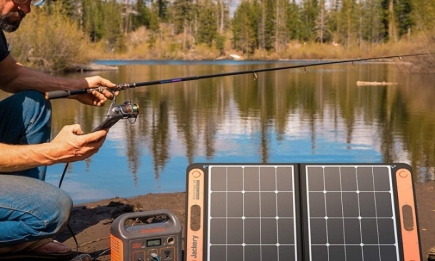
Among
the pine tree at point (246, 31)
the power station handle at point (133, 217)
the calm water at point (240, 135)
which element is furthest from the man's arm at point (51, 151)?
the pine tree at point (246, 31)

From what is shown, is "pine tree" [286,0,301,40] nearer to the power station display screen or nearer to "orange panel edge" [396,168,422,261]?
"orange panel edge" [396,168,422,261]

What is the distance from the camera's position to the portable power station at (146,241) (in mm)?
2910

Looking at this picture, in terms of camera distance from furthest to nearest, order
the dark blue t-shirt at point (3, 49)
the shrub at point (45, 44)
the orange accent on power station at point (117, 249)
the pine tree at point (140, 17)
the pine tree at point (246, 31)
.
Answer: the pine tree at point (140, 17) → the pine tree at point (246, 31) → the shrub at point (45, 44) → the dark blue t-shirt at point (3, 49) → the orange accent on power station at point (117, 249)

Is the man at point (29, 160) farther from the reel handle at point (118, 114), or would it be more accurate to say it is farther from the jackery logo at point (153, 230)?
the jackery logo at point (153, 230)

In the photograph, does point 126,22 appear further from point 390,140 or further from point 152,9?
point 390,140

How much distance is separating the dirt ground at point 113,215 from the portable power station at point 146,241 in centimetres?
75

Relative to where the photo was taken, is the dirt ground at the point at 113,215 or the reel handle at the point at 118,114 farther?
the dirt ground at the point at 113,215

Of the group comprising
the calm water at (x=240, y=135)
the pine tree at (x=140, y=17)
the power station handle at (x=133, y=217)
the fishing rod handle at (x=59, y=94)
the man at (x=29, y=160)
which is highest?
the pine tree at (x=140, y=17)

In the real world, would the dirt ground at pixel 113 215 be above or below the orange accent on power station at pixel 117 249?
below

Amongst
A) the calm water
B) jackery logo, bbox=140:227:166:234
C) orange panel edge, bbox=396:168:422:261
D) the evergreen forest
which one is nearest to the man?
jackery logo, bbox=140:227:166:234

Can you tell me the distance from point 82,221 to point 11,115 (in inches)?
54.4

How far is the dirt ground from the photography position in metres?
4.02

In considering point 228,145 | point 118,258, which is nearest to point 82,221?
point 118,258

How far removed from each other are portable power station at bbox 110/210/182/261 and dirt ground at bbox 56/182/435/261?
75 cm
